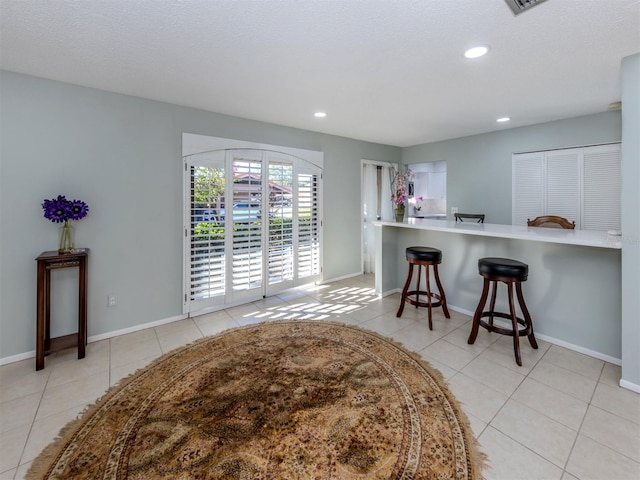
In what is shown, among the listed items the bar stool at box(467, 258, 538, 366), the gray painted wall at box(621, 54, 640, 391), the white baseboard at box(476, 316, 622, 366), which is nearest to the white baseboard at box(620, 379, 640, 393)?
the gray painted wall at box(621, 54, 640, 391)

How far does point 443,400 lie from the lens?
1.97 meters

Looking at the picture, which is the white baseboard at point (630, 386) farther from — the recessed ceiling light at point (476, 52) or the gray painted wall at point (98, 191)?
the gray painted wall at point (98, 191)

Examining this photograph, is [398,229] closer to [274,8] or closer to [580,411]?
[580,411]

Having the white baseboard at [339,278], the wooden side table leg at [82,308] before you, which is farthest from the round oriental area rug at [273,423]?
the white baseboard at [339,278]

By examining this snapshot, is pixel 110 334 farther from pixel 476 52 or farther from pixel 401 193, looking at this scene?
pixel 476 52

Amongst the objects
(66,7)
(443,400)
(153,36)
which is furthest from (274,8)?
(443,400)

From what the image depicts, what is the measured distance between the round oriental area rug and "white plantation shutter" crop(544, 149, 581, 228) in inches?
131

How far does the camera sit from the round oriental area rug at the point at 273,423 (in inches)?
57.7

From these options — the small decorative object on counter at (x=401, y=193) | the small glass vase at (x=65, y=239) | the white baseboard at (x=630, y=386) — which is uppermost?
the small decorative object on counter at (x=401, y=193)

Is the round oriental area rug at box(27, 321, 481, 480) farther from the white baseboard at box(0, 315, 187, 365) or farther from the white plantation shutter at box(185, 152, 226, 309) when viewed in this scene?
the white plantation shutter at box(185, 152, 226, 309)

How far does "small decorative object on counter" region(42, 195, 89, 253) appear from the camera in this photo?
2475 mm

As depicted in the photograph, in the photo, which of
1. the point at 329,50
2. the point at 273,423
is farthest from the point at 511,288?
the point at 329,50

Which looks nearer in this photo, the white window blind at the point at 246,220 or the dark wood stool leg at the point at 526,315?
the dark wood stool leg at the point at 526,315

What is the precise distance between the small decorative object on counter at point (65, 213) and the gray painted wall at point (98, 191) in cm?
9
